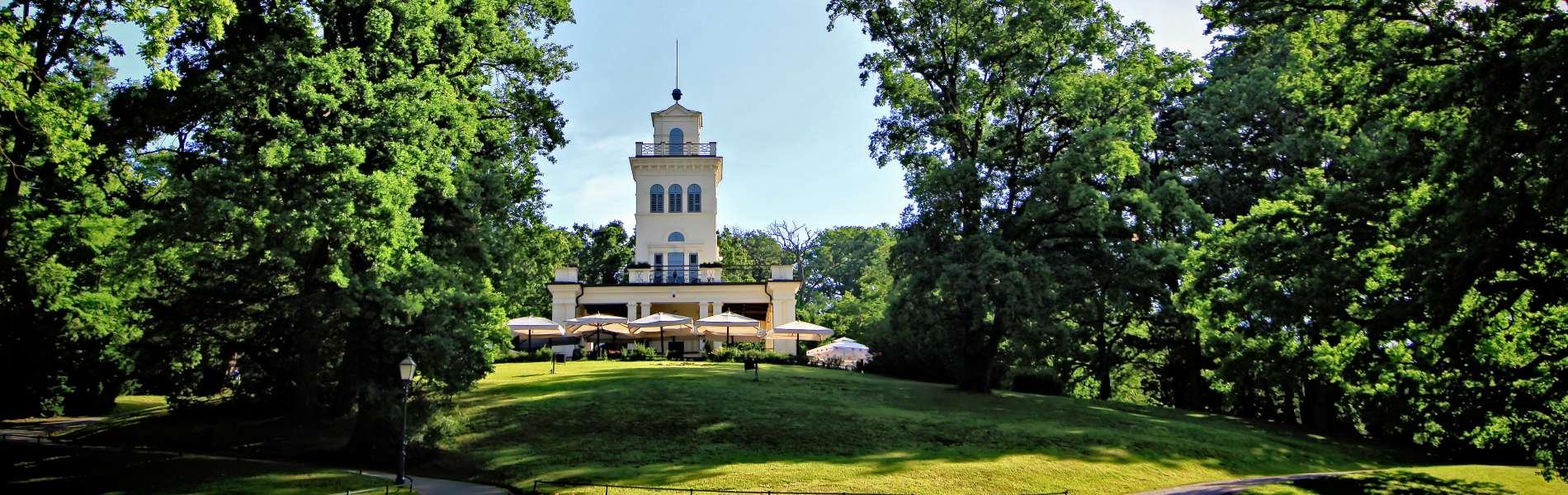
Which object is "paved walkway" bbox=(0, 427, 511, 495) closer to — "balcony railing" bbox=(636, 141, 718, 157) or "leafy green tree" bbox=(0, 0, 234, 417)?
"leafy green tree" bbox=(0, 0, 234, 417)

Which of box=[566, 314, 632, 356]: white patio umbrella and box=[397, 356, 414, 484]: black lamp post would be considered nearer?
box=[397, 356, 414, 484]: black lamp post

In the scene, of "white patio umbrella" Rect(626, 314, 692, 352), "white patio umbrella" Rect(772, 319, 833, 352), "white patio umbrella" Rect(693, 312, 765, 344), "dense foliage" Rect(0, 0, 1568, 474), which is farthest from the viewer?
"white patio umbrella" Rect(772, 319, 833, 352)

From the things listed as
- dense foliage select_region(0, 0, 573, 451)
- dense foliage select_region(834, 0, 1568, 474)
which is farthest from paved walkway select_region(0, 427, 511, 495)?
dense foliage select_region(834, 0, 1568, 474)

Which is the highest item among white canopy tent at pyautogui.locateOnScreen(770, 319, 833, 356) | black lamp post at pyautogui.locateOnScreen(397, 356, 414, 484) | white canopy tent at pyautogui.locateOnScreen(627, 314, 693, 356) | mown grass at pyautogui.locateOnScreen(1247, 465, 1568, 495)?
white canopy tent at pyautogui.locateOnScreen(627, 314, 693, 356)

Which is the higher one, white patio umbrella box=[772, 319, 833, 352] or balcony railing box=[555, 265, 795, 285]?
balcony railing box=[555, 265, 795, 285]

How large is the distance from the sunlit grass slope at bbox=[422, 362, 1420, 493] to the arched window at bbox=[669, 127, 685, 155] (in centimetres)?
3056

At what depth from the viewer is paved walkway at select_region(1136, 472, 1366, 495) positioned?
18.8 metres

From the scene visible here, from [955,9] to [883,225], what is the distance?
68762mm

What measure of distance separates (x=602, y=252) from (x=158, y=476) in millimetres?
59148

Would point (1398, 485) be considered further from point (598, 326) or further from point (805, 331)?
point (598, 326)

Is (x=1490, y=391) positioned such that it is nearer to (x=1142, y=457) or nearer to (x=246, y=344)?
(x=1142, y=457)

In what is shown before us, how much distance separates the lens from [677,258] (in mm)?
59125

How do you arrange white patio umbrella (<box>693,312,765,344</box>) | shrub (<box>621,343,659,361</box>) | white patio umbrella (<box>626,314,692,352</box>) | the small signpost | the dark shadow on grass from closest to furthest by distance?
the dark shadow on grass → the small signpost → white patio umbrella (<box>626,314,692,352</box>) → white patio umbrella (<box>693,312,765,344</box>) → shrub (<box>621,343,659,361</box>)

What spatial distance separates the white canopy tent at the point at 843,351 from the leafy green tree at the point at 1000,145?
8.45 metres
